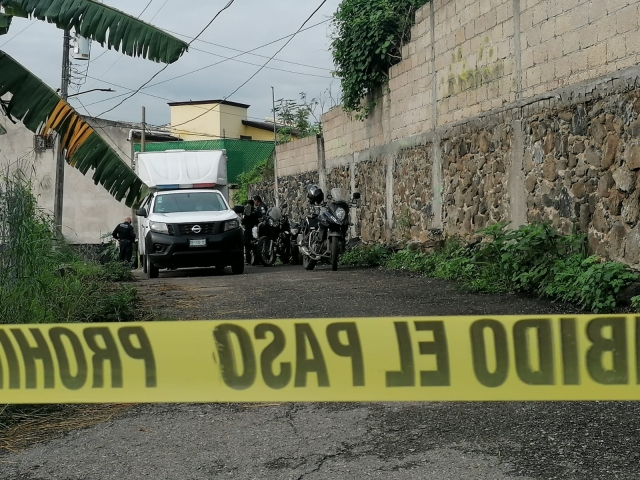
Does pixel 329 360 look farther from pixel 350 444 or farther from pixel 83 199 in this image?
pixel 83 199

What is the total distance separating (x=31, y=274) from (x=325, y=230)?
898 centimetres

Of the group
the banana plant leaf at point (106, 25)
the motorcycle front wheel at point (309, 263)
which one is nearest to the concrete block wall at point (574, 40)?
the banana plant leaf at point (106, 25)

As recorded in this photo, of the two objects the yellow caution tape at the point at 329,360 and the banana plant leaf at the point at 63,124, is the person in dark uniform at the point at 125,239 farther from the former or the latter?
the yellow caution tape at the point at 329,360

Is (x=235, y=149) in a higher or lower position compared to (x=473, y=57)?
higher

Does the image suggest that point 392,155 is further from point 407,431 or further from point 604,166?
point 407,431

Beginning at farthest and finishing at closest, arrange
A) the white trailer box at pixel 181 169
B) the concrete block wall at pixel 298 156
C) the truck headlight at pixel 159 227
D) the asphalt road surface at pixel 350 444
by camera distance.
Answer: the concrete block wall at pixel 298 156, the white trailer box at pixel 181 169, the truck headlight at pixel 159 227, the asphalt road surface at pixel 350 444

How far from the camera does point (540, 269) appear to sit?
370 inches

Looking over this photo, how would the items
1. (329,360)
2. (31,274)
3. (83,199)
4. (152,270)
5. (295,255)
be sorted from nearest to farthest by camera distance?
1. (329,360)
2. (31,274)
3. (152,270)
4. (295,255)
5. (83,199)

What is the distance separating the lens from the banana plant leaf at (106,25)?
7.50m

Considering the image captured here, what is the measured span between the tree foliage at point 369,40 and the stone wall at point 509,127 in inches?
23.6

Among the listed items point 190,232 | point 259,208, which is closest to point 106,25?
point 190,232

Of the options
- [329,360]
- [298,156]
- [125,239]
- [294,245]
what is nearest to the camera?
[329,360]

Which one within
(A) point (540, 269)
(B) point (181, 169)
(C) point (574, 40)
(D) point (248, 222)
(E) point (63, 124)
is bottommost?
(A) point (540, 269)

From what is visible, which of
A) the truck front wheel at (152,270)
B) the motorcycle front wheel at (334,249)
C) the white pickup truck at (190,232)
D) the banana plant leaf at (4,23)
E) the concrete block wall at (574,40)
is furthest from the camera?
the truck front wheel at (152,270)
